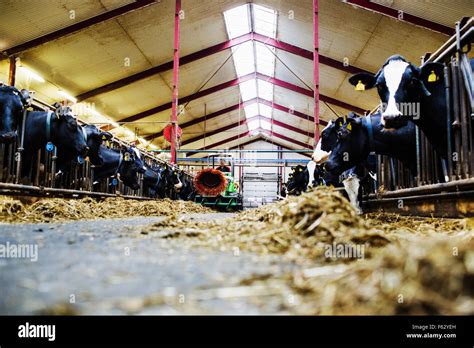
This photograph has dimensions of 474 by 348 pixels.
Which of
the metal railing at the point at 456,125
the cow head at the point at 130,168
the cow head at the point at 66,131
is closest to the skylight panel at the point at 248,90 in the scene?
the cow head at the point at 130,168

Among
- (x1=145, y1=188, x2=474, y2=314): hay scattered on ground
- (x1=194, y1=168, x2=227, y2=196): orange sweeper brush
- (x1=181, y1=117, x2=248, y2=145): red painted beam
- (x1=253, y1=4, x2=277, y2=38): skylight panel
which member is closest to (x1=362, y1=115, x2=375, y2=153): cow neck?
(x1=145, y1=188, x2=474, y2=314): hay scattered on ground

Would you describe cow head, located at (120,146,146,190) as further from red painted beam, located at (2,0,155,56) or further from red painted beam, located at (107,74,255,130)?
red painted beam, located at (107,74,255,130)

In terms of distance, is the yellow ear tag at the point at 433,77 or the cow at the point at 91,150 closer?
the yellow ear tag at the point at 433,77

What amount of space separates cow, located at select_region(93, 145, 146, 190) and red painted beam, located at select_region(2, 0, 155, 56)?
13.5 feet

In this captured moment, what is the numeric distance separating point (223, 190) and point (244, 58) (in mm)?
7811

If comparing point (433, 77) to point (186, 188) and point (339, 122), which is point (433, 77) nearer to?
point (339, 122)

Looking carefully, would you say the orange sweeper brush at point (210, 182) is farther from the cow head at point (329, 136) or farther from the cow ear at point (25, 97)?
the cow ear at point (25, 97)

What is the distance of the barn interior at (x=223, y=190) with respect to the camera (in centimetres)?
89

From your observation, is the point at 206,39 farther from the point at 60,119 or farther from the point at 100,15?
the point at 60,119

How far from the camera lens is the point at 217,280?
1013 millimetres

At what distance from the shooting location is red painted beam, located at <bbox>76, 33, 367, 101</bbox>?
545 inches
